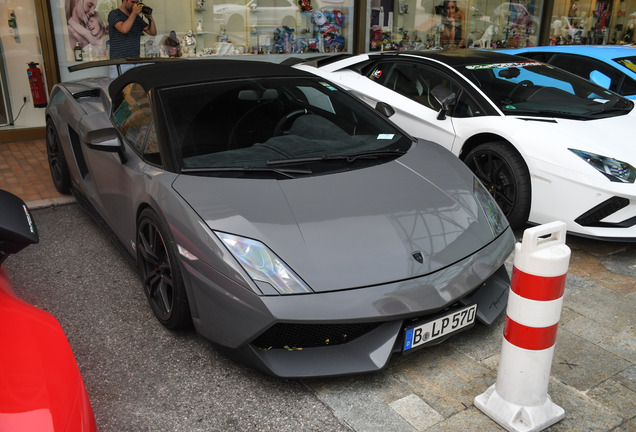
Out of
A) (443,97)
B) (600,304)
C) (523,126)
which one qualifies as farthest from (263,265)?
(443,97)

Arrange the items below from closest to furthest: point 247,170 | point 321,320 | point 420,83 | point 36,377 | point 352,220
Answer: point 36,377 → point 321,320 → point 352,220 → point 247,170 → point 420,83

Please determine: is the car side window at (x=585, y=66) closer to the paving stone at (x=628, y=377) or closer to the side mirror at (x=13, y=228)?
the paving stone at (x=628, y=377)

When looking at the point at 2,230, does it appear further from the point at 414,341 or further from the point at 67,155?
the point at 67,155

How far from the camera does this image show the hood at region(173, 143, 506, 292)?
2.53m

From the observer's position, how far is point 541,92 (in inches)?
194

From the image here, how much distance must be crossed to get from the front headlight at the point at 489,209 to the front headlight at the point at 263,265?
1.14 meters

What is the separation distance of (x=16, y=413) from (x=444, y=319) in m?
1.75

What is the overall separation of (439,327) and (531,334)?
436 mm

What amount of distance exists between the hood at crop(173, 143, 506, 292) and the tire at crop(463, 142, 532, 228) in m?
1.22

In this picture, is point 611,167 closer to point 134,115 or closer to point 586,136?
point 586,136

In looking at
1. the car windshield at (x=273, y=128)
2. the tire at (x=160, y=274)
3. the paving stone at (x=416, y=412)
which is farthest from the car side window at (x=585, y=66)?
the tire at (x=160, y=274)

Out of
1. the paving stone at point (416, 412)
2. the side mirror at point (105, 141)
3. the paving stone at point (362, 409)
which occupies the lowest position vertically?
the paving stone at point (416, 412)

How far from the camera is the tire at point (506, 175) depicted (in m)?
4.20

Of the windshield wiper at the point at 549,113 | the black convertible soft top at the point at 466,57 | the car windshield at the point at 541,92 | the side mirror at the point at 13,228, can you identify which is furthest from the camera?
the black convertible soft top at the point at 466,57
